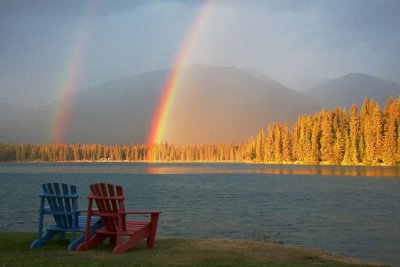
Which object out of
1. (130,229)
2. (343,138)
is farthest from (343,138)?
(130,229)

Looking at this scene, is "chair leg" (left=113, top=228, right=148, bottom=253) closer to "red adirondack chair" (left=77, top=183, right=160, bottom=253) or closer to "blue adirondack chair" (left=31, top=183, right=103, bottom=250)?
"red adirondack chair" (left=77, top=183, right=160, bottom=253)

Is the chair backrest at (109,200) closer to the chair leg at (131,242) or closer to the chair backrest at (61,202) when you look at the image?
the chair leg at (131,242)

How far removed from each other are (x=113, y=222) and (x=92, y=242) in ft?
2.76

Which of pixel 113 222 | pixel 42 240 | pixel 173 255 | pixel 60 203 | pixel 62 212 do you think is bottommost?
pixel 173 255

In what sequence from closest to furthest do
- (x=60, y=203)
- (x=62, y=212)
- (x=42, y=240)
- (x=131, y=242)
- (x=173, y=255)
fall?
1. (x=173, y=255)
2. (x=131, y=242)
3. (x=62, y=212)
4. (x=60, y=203)
5. (x=42, y=240)

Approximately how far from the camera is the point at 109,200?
12.7 metres

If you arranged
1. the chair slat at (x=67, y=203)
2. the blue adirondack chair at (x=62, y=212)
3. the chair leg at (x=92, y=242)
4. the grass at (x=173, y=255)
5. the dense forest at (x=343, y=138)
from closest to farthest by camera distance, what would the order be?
1. the grass at (x=173, y=255)
2. the chair leg at (x=92, y=242)
3. the blue adirondack chair at (x=62, y=212)
4. the chair slat at (x=67, y=203)
5. the dense forest at (x=343, y=138)

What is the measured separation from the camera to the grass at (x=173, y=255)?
11195 millimetres

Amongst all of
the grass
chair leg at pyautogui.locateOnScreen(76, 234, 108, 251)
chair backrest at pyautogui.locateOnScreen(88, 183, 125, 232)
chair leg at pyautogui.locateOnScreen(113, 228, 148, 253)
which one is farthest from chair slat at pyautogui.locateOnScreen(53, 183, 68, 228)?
chair leg at pyautogui.locateOnScreen(113, 228, 148, 253)

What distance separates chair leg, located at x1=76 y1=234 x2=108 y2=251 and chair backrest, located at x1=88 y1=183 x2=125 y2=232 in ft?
2.20

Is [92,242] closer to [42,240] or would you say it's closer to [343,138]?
[42,240]

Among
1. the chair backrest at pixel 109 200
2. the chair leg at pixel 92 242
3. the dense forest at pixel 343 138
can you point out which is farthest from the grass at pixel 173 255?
the dense forest at pixel 343 138

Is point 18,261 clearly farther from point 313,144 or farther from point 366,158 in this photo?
point 313,144

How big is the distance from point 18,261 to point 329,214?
855 inches
